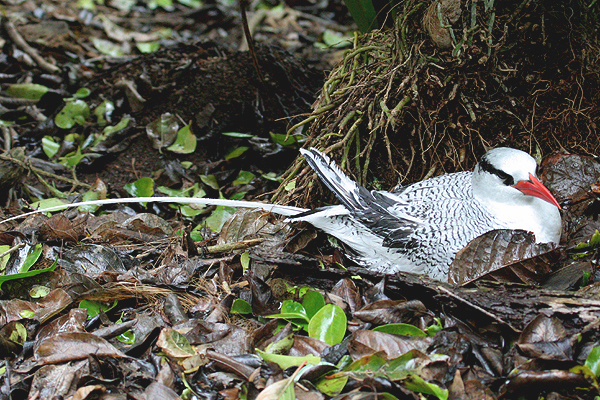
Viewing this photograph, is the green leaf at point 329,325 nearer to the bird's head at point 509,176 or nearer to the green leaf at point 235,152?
the bird's head at point 509,176

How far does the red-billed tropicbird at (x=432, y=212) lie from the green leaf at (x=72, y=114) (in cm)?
230

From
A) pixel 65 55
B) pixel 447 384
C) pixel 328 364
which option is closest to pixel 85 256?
pixel 328 364

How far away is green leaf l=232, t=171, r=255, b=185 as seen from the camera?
4434 millimetres

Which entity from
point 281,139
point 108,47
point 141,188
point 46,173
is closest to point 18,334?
point 141,188

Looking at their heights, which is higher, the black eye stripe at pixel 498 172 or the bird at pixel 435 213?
the black eye stripe at pixel 498 172

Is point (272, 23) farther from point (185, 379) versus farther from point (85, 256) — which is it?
point (185, 379)

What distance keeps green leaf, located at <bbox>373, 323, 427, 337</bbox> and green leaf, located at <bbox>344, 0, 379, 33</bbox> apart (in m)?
2.40

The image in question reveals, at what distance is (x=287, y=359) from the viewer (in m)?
2.19

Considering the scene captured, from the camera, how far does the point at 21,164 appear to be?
161 inches

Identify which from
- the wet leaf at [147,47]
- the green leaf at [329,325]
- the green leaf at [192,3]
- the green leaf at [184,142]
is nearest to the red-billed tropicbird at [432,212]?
the green leaf at [329,325]

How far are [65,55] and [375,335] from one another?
18.3ft

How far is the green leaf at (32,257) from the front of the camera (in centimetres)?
298

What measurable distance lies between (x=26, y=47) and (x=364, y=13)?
4.18 m

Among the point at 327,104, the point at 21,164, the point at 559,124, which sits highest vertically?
the point at 559,124
